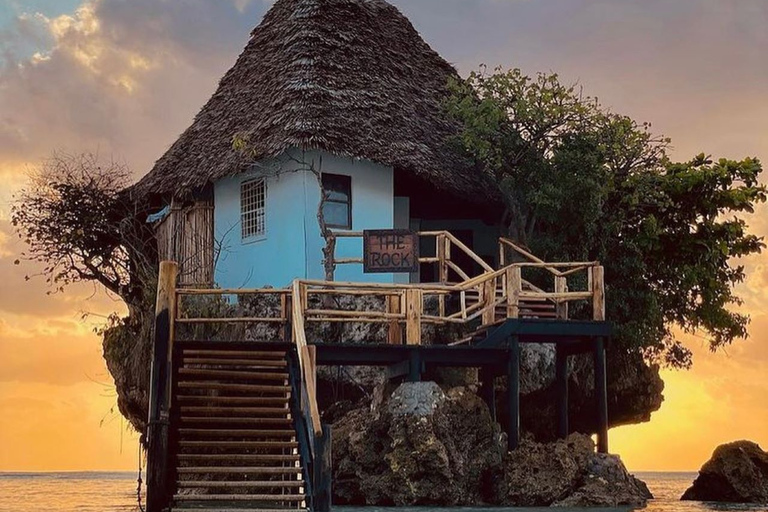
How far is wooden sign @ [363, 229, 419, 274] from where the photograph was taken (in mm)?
20938

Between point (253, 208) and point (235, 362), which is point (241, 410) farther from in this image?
point (253, 208)

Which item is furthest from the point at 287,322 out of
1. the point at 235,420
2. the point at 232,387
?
the point at 235,420

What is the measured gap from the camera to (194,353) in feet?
58.6

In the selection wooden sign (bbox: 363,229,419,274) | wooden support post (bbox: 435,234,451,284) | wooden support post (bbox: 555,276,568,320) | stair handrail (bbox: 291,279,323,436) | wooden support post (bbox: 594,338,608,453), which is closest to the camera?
stair handrail (bbox: 291,279,323,436)

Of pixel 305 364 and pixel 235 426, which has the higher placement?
pixel 305 364

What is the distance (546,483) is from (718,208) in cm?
964

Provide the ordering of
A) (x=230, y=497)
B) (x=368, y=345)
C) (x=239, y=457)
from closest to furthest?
(x=230, y=497) → (x=239, y=457) → (x=368, y=345)

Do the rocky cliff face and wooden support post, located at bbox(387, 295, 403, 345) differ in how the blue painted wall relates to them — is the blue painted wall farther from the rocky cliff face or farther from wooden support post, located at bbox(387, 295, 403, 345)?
wooden support post, located at bbox(387, 295, 403, 345)

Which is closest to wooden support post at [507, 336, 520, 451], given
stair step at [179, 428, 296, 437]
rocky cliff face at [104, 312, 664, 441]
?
rocky cliff face at [104, 312, 664, 441]

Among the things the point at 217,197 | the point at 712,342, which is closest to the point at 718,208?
the point at 712,342

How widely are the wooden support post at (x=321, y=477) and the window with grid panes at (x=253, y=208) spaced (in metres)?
9.92

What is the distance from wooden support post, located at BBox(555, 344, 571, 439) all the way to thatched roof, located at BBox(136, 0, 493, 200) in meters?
4.47

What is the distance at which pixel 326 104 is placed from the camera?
78.9ft

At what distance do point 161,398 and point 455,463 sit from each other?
16.5 feet
